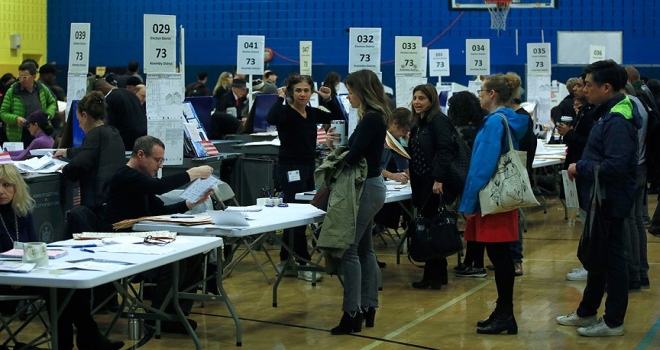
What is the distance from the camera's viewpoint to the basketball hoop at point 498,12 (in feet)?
54.4

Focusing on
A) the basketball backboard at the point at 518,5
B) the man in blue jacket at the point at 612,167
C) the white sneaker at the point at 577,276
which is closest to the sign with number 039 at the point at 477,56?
the basketball backboard at the point at 518,5

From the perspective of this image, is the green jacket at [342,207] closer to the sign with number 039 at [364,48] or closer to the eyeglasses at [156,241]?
the eyeglasses at [156,241]

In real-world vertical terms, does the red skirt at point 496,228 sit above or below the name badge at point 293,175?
below

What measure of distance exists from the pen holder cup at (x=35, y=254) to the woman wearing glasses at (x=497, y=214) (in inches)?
87.4

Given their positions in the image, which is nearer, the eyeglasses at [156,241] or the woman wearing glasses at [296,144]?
the eyeglasses at [156,241]

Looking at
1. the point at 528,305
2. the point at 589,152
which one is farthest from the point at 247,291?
the point at 589,152

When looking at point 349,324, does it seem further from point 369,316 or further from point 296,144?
point 296,144

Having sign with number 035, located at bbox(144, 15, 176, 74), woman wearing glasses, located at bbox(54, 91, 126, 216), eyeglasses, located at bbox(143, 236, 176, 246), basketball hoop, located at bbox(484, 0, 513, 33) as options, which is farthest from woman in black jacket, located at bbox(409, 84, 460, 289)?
basketball hoop, located at bbox(484, 0, 513, 33)

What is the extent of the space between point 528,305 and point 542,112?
7.37 metres

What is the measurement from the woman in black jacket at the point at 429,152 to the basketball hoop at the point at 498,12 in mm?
10193

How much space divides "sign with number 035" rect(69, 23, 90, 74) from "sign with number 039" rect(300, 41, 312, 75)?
511 centimetres

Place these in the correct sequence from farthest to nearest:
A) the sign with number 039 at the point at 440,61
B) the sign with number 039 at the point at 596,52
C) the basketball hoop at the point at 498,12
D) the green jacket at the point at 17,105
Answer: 1. the basketball hoop at the point at 498,12
2. the sign with number 039 at the point at 440,61
3. the sign with number 039 at the point at 596,52
4. the green jacket at the point at 17,105

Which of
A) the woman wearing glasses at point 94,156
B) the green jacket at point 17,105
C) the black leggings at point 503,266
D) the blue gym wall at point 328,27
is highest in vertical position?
the blue gym wall at point 328,27

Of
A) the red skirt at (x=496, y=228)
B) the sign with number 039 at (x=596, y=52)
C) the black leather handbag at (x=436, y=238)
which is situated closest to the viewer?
the red skirt at (x=496, y=228)
